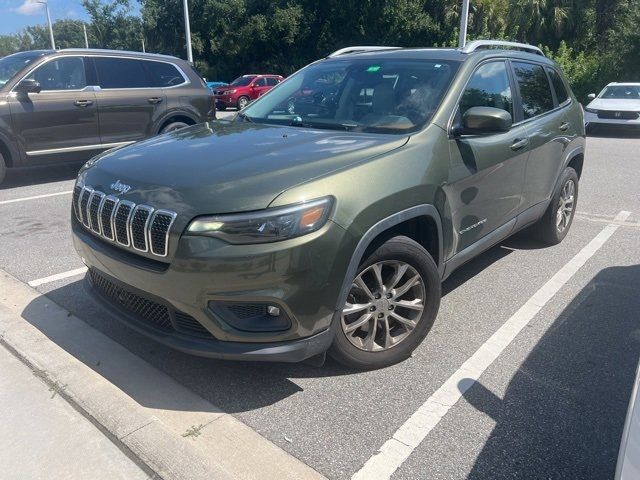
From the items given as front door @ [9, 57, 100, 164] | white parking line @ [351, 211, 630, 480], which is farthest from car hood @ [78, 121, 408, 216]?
front door @ [9, 57, 100, 164]

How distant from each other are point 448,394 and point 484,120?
1629mm

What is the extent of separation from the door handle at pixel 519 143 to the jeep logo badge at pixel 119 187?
2721 millimetres

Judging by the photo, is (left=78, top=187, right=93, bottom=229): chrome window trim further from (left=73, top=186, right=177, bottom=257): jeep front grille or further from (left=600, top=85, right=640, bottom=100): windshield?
(left=600, top=85, right=640, bottom=100): windshield

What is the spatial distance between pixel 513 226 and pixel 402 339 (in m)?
1.70

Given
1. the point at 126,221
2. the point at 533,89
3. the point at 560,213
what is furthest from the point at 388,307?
the point at 560,213

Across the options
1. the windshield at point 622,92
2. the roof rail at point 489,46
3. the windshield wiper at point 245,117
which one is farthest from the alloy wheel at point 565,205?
the windshield at point 622,92

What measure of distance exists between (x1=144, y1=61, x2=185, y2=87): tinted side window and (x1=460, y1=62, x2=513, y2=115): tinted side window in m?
6.25

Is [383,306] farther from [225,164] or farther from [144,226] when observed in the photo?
[144,226]

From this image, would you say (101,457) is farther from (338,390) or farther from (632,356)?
(632,356)

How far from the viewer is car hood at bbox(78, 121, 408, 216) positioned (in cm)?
264

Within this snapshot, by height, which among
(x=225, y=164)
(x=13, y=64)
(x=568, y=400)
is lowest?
(x=568, y=400)

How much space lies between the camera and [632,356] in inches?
135

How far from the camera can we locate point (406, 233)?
3.34 m

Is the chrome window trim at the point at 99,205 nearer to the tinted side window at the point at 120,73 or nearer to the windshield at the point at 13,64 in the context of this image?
the windshield at the point at 13,64
